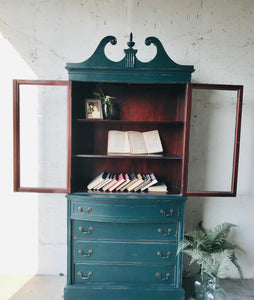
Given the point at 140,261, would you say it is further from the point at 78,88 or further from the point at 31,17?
the point at 31,17

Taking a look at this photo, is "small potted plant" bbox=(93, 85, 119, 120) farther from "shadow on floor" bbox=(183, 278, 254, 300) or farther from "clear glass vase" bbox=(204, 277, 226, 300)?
"shadow on floor" bbox=(183, 278, 254, 300)

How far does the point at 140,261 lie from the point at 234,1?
2.68m

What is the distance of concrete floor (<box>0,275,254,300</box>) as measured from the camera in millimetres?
Answer: 2113

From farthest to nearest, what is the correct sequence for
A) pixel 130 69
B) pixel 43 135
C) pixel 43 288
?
pixel 43 135 → pixel 43 288 → pixel 130 69

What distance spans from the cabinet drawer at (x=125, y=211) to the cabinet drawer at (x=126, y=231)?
0.07m

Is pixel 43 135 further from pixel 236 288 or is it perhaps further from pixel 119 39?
pixel 236 288

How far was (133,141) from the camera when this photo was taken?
7.09 feet

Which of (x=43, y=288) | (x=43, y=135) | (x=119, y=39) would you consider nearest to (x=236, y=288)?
(x=43, y=288)

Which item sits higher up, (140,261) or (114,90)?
(114,90)

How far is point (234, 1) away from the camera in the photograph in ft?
7.38

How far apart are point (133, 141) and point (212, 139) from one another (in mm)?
860

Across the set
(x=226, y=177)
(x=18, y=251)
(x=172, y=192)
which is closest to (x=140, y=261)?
(x=172, y=192)

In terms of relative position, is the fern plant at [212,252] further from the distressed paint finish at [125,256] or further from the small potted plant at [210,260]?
the distressed paint finish at [125,256]

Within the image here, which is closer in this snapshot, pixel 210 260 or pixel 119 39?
pixel 210 260
